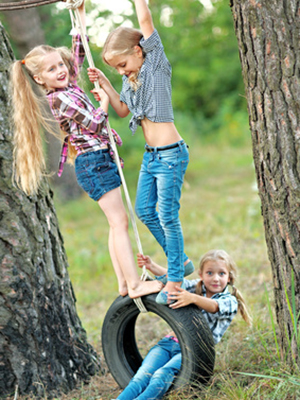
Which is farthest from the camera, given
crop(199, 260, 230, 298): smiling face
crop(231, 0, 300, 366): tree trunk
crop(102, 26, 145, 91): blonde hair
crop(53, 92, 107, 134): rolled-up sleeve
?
crop(199, 260, 230, 298): smiling face

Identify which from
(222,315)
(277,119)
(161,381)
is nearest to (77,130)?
(277,119)

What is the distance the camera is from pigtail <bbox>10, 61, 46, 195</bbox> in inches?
114

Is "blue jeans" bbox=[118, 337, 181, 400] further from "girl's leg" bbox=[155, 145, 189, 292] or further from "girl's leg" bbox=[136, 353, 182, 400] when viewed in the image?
"girl's leg" bbox=[155, 145, 189, 292]

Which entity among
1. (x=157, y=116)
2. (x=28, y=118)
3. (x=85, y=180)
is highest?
(x=28, y=118)

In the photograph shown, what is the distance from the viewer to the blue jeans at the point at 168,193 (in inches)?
108

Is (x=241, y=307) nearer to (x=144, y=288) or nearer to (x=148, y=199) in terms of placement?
(x=144, y=288)

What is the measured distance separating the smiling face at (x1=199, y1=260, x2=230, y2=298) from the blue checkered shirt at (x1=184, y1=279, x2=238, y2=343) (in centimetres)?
7

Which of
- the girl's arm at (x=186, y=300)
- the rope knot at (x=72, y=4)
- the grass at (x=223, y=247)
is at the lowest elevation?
the grass at (x=223, y=247)

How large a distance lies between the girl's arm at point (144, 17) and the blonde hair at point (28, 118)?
1.81ft

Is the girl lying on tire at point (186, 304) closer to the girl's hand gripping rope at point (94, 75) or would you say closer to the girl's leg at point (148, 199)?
the girl's leg at point (148, 199)

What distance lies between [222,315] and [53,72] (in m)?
1.74

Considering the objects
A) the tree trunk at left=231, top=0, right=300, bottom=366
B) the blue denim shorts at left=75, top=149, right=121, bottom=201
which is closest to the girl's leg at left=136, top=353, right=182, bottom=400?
the tree trunk at left=231, top=0, right=300, bottom=366

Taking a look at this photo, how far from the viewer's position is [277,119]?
257 cm

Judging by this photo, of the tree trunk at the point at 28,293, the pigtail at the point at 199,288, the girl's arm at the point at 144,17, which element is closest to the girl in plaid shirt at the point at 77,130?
the tree trunk at the point at 28,293
